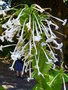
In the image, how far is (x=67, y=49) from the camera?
13.0 metres

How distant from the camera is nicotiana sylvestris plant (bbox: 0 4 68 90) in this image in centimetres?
91

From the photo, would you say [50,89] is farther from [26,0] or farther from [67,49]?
[67,49]

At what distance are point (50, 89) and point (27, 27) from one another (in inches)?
8.0

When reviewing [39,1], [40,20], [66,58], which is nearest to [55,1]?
[39,1]

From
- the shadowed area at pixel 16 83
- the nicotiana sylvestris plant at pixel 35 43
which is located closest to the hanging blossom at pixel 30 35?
the nicotiana sylvestris plant at pixel 35 43

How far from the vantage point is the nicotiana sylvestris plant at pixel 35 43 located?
0.91 meters

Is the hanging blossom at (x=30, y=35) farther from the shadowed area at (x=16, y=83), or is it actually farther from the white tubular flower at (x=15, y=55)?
the shadowed area at (x=16, y=83)

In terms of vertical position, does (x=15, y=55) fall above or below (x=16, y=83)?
above

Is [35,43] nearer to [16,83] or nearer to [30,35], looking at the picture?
[30,35]

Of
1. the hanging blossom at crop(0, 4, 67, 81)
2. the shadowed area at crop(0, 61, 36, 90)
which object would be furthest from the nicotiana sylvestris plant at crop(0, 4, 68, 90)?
the shadowed area at crop(0, 61, 36, 90)

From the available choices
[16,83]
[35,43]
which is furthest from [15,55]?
[16,83]

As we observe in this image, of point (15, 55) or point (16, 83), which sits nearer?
point (15, 55)

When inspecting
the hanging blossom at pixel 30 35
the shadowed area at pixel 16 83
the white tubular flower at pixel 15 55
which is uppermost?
the hanging blossom at pixel 30 35

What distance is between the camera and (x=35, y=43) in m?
0.90
